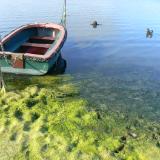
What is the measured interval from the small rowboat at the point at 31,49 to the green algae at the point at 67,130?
1.98 meters

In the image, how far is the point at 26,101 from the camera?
12.5 m

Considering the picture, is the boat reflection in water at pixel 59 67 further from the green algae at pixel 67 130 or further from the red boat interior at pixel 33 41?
the green algae at pixel 67 130

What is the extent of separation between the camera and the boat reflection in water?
17.4 metres

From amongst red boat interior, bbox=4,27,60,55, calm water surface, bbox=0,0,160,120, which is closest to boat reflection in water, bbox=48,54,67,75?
calm water surface, bbox=0,0,160,120

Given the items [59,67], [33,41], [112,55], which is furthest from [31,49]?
[112,55]

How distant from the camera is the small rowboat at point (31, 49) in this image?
1521 cm

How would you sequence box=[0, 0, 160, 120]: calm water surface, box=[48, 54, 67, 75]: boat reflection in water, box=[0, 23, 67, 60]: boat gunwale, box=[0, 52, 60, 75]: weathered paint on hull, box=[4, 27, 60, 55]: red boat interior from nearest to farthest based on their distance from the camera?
1. box=[0, 0, 160, 120]: calm water surface
2. box=[0, 23, 67, 60]: boat gunwale
3. box=[0, 52, 60, 75]: weathered paint on hull
4. box=[48, 54, 67, 75]: boat reflection in water
5. box=[4, 27, 60, 55]: red boat interior

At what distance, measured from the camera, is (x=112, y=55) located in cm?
2130

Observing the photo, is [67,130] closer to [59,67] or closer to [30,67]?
[30,67]

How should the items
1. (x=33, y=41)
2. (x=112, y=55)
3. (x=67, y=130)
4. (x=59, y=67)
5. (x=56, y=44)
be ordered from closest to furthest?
(x=67, y=130), (x=56, y=44), (x=59, y=67), (x=112, y=55), (x=33, y=41)

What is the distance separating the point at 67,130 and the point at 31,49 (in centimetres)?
958

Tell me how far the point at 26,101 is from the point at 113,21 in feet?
78.0

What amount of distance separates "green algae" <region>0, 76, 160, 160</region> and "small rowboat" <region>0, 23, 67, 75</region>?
198cm

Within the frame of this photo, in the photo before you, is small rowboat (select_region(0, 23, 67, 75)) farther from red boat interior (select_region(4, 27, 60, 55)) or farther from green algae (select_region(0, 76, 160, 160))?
green algae (select_region(0, 76, 160, 160))
